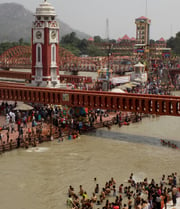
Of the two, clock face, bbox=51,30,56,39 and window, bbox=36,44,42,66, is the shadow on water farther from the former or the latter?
clock face, bbox=51,30,56,39

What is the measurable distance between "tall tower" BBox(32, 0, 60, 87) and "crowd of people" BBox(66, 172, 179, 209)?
2916cm

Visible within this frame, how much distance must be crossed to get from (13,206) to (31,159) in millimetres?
8632

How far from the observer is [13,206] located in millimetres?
24891

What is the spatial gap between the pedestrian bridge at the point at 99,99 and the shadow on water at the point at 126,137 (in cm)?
257

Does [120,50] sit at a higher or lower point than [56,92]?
higher

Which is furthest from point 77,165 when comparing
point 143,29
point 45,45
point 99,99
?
point 143,29

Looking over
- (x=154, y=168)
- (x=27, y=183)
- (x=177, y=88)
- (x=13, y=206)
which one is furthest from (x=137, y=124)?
(x=177, y=88)

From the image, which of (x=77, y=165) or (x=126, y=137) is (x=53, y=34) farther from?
(x=77, y=165)

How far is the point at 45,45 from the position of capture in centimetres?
5438

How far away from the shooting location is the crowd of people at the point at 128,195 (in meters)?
23.2

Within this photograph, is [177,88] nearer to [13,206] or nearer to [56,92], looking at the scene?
[56,92]

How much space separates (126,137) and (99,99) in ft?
14.4

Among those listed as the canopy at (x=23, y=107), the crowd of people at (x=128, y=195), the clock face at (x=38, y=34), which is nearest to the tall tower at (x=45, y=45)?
the clock face at (x=38, y=34)

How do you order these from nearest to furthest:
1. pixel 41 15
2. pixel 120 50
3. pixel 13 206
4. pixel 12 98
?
pixel 13 206 < pixel 12 98 < pixel 41 15 < pixel 120 50
